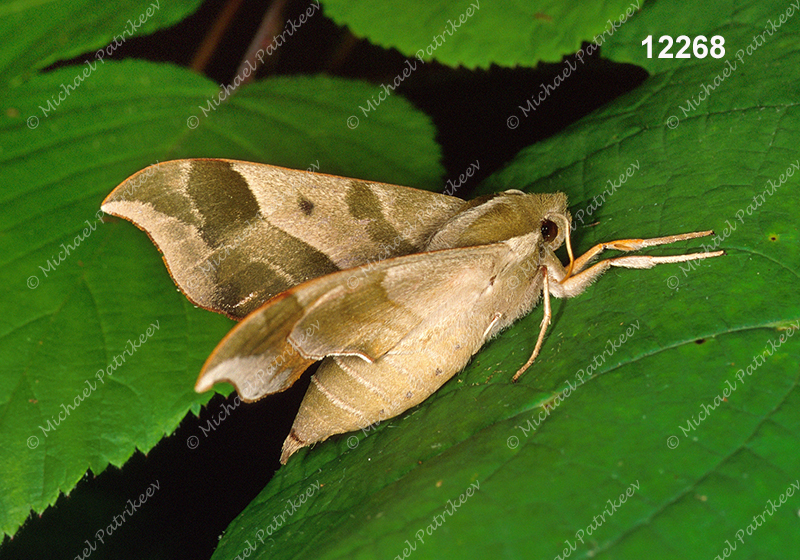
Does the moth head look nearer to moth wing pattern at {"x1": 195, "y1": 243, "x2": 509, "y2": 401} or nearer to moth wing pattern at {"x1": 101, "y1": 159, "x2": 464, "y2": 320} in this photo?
moth wing pattern at {"x1": 195, "y1": 243, "x2": 509, "y2": 401}

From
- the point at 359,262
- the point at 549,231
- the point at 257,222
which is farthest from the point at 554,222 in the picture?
the point at 257,222

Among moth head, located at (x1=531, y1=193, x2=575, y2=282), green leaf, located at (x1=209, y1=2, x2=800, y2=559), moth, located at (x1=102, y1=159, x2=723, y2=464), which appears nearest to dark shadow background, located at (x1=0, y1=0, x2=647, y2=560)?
green leaf, located at (x1=209, y1=2, x2=800, y2=559)

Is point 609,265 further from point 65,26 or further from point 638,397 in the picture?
point 65,26

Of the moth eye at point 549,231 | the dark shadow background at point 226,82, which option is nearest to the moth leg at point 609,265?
the moth eye at point 549,231

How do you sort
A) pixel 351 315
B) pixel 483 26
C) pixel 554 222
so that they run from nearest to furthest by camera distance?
pixel 351 315 < pixel 554 222 < pixel 483 26

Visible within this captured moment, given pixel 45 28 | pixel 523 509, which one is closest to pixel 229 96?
pixel 45 28

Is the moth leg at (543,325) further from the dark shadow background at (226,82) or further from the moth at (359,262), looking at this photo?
the dark shadow background at (226,82)

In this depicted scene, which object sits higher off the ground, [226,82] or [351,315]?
[226,82]
